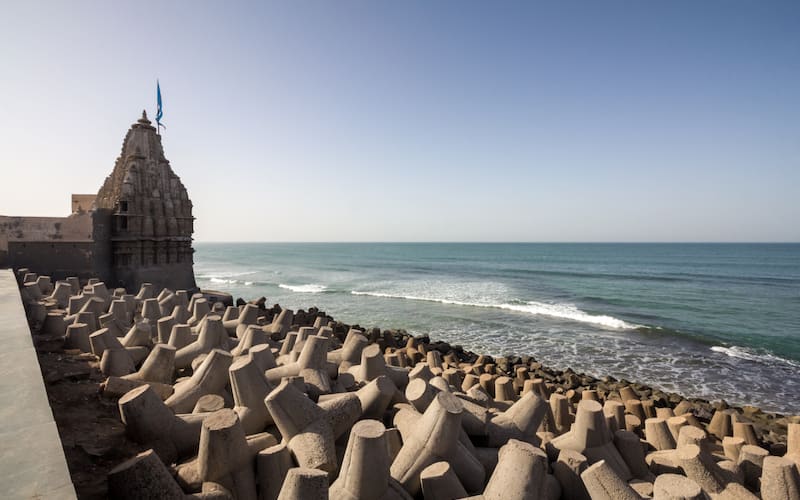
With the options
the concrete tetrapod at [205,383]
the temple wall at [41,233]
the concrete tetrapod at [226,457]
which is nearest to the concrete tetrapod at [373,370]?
the concrete tetrapod at [205,383]

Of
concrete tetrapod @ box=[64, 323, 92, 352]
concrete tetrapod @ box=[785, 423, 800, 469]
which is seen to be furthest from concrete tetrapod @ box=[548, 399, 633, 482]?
concrete tetrapod @ box=[64, 323, 92, 352]

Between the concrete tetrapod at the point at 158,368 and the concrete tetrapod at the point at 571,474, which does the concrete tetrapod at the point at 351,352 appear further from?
the concrete tetrapod at the point at 571,474

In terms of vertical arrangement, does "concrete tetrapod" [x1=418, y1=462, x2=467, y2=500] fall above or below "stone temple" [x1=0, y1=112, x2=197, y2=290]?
below

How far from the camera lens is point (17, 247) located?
43.6 feet

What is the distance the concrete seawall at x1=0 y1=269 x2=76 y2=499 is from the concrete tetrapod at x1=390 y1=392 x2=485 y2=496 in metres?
1.98

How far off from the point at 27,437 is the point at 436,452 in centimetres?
239

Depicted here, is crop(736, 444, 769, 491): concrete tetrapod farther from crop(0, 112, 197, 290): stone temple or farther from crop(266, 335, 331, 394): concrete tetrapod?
crop(0, 112, 197, 290): stone temple

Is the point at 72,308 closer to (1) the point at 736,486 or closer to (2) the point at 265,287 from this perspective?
(1) the point at 736,486

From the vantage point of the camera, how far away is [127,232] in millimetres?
15453

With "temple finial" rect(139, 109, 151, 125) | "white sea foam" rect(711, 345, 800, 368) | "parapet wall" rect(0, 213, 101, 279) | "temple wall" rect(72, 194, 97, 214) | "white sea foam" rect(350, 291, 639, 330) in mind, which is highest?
"temple finial" rect(139, 109, 151, 125)

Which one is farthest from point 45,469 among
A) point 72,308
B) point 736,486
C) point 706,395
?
point 706,395

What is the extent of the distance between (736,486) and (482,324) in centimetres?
1573

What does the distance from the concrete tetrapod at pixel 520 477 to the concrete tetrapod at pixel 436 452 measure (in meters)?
0.36

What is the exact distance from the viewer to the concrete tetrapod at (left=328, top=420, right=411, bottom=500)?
2590 mm
